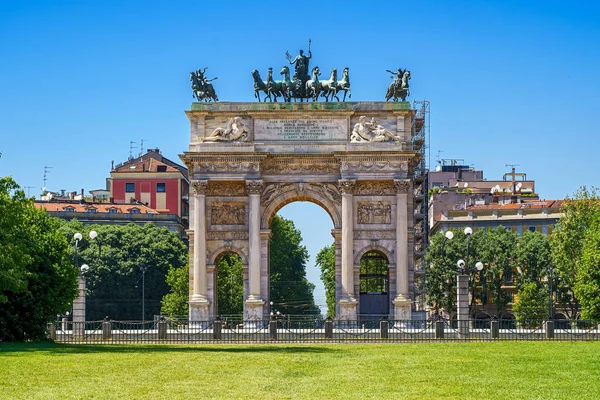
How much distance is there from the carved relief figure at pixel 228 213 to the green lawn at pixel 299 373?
2773 cm

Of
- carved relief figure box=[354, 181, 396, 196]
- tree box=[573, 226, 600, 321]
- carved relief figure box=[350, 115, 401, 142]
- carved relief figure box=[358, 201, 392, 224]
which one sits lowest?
tree box=[573, 226, 600, 321]

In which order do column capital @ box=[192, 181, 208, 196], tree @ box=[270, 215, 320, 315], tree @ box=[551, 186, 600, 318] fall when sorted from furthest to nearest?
tree @ box=[270, 215, 320, 315] < tree @ box=[551, 186, 600, 318] < column capital @ box=[192, 181, 208, 196]

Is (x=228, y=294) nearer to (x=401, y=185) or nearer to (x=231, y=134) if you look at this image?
(x=231, y=134)

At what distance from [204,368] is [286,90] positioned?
40.9m

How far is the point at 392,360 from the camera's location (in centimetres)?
4184

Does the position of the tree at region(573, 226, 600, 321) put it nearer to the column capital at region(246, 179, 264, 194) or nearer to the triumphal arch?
the triumphal arch

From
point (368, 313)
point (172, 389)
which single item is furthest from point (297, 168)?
point (172, 389)

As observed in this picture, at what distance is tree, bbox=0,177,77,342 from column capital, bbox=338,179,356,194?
20.5 metres

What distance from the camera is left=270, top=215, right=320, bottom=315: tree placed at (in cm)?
12312

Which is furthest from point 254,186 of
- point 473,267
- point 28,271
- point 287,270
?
point 287,270

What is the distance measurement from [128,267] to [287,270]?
2571 cm

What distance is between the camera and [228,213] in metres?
76.0

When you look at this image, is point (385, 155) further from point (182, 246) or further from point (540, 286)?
point (182, 246)

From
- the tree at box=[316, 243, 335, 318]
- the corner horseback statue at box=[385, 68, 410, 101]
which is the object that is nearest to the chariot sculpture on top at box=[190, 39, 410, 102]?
the corner horseback statue at box=[385, 68, 410, 101]
